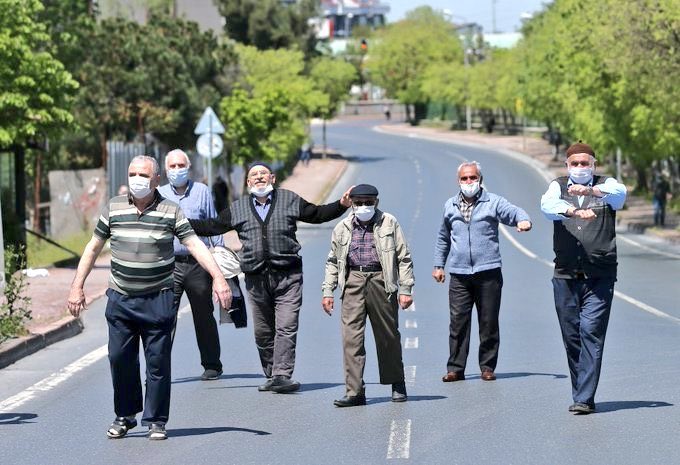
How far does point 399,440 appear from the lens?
10.0m

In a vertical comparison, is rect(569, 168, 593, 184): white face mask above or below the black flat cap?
above

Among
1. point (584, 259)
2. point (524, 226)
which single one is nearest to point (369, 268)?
point (524, 226)

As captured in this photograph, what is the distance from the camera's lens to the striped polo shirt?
1012 centimetres

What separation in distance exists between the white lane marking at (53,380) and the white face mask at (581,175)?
4.68 metres

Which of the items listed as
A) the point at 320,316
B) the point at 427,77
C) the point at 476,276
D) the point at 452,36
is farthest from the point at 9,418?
the point at 452,36

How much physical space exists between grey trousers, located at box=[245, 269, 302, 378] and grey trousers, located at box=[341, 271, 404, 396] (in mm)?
801

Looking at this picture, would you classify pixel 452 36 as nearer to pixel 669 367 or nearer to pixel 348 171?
pixel 348 171

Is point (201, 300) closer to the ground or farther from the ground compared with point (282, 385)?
farther from the ground

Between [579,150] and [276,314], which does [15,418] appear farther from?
[579,150]

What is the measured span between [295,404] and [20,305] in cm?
917

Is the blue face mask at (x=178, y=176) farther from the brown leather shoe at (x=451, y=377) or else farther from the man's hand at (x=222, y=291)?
the man's hand at (x=222, y=291)

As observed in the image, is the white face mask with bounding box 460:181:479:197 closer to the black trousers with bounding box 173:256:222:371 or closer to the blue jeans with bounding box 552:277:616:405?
the blue jeans with bounding box 552:277:616:405

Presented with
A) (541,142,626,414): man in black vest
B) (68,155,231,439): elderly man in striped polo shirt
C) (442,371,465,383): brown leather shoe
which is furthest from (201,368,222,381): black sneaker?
(541,142,626,414): man in black vest

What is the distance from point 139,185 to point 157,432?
162 centimetres
